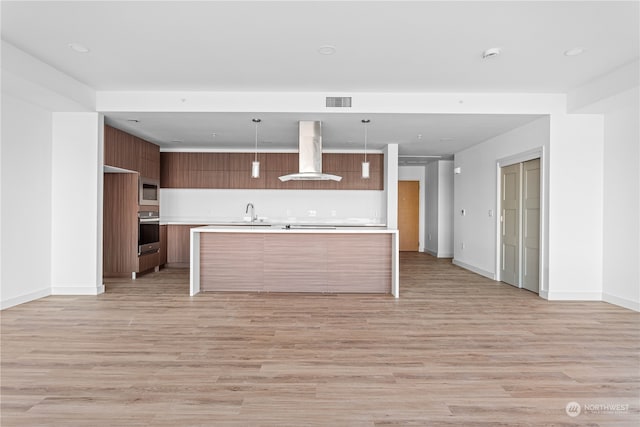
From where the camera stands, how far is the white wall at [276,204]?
8250mm

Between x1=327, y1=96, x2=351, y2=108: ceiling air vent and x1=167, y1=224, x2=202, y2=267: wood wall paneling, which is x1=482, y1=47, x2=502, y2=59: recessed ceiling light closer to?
x1=327, y1=96, x2=351, y2=108: ceiling air vent

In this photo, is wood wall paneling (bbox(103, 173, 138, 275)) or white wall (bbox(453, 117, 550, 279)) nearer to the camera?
white wall (bbox(453, 117, 550, 279))

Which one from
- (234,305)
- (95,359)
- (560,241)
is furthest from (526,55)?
(95,359)

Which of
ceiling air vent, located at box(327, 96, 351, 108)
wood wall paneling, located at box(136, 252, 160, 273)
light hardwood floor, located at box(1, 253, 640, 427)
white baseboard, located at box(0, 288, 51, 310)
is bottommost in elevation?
light hardwood floor, located at box(1, 253, 640, 427)

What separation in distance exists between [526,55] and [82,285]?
19.4ft

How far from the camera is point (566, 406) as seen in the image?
2223mm

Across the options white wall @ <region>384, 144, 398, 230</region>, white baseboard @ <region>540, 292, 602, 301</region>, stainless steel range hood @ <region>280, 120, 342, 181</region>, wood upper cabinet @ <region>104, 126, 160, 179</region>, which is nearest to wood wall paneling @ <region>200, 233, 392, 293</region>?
stainless steel range hood @ <region>280, 120, 342, 181</region>

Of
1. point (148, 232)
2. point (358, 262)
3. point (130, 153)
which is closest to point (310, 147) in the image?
point (358, 262)

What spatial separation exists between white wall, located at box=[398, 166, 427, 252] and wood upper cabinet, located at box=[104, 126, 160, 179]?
21.0ft

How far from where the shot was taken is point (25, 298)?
15.3ft

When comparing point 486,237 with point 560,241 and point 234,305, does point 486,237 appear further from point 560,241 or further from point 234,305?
point 234,305

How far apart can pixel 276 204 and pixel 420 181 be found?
4.50 meters

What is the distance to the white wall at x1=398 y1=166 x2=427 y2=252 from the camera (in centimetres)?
1072

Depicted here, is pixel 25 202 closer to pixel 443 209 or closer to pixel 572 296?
pixel 572 296
